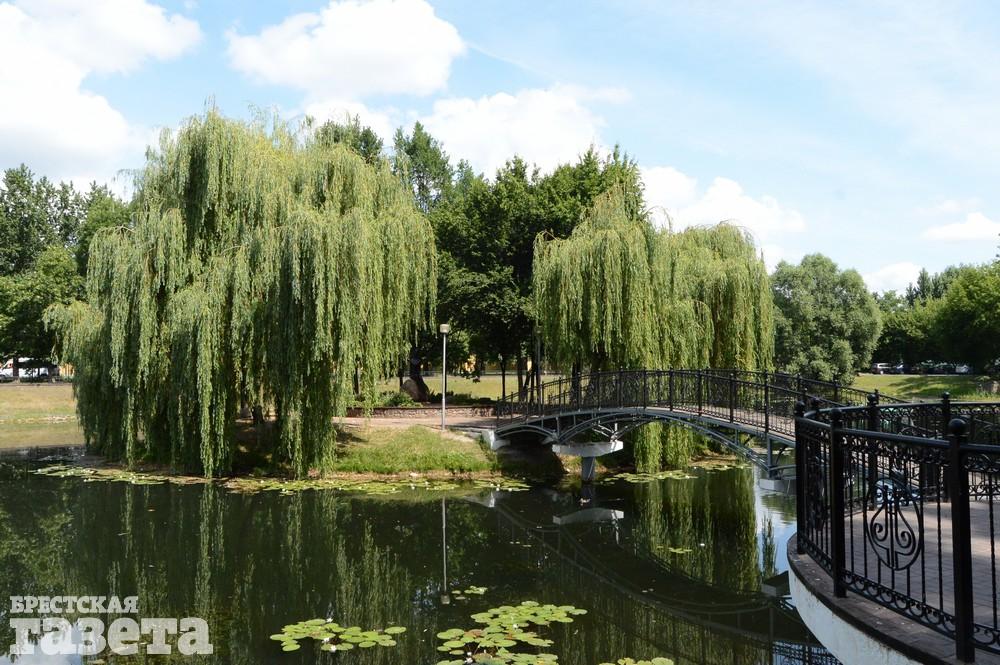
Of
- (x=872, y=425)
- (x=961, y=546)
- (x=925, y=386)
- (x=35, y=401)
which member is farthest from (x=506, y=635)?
(x=925, y=386)

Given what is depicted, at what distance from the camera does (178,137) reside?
66.5 feet

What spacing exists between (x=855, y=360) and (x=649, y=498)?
32.9 m

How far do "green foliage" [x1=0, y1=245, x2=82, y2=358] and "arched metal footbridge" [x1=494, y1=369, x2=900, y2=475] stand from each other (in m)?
32.0

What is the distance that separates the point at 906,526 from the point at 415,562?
9.75m

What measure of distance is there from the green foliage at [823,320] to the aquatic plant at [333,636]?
38.9 metres

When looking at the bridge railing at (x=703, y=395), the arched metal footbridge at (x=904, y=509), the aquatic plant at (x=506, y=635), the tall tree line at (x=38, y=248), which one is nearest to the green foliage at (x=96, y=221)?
the tall tree line at (x=38, y=248)

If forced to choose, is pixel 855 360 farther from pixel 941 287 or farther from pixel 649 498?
pixel 941 287

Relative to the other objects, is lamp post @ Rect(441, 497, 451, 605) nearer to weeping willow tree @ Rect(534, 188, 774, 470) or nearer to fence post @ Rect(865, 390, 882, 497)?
fence post @ Rect(865, 390, 882, 497)

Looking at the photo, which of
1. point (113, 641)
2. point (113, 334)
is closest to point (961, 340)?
point (113, 334)

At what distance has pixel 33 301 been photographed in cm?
4284

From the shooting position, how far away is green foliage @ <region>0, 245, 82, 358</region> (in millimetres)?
42844

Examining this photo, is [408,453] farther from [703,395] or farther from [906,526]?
[906,526]

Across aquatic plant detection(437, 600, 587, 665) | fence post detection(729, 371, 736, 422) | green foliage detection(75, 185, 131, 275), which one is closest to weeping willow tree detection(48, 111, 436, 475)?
fence post detection(729, 371, 736, 422)

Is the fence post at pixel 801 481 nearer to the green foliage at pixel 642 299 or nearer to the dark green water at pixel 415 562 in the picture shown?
the dark green water at pixel 415 562
